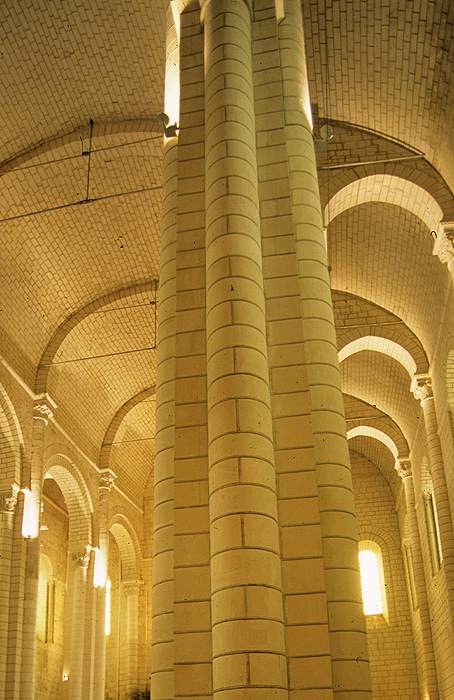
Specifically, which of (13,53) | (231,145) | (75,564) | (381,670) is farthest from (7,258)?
(381,670)

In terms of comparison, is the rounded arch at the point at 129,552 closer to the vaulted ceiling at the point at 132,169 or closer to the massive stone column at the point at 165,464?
the vaulted ceiling at the point at 132,169

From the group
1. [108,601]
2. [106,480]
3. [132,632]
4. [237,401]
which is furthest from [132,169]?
[132,632]

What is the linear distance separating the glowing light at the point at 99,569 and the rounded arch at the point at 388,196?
33.5ft

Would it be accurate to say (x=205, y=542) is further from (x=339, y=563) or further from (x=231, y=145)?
(x=231, y=145)

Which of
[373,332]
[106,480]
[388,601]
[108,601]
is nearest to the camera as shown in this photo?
[373,332]

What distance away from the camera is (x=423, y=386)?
1473cm

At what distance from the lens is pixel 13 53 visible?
1155 centimetres

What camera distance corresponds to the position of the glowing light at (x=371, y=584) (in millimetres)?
22047

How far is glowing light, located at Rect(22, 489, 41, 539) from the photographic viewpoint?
14055 millimetres

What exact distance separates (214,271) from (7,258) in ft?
30.4

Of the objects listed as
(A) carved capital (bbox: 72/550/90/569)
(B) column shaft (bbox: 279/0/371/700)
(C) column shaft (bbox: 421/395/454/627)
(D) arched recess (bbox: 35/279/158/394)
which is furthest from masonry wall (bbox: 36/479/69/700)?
(B) column shaft (bbox: 279/0/371/700)

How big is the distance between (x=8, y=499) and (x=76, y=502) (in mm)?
4057

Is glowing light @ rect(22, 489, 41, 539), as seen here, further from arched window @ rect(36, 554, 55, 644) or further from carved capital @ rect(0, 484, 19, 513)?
arched window @ rect(36, 554, 55, 644)

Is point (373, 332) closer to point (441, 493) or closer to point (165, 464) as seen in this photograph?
point (441, 493)
